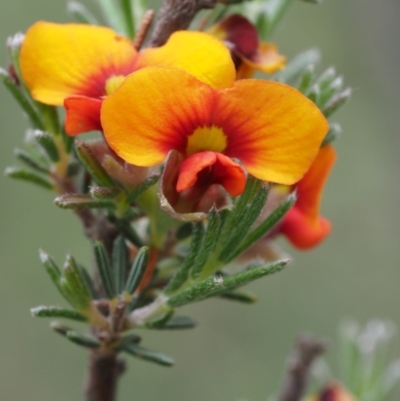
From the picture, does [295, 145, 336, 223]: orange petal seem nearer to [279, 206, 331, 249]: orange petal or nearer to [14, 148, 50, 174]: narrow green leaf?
[279, 206, 331, 249]: orange petal

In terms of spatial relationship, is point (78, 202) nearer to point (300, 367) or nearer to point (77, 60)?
point (77, 60)

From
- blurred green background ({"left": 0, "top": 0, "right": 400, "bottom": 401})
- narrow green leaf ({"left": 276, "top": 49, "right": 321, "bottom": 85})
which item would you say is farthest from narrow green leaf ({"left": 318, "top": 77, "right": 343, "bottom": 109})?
A: blurred green background ({"left": 0, "top": 0, "right": 400, "bottom": 401})

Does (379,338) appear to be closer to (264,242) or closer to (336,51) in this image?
(264,242)

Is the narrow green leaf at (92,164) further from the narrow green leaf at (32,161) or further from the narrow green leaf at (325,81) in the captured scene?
the narrow green leaf at (325,81)

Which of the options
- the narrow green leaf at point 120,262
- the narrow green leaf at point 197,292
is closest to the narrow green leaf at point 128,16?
the narrow green leaf at point 120,262

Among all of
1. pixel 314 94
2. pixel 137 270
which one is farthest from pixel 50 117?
pixel 314 94

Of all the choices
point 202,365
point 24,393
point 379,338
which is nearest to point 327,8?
point 202,365

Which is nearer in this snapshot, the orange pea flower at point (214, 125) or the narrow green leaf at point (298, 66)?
the orange pea flower at point (214, 125)
